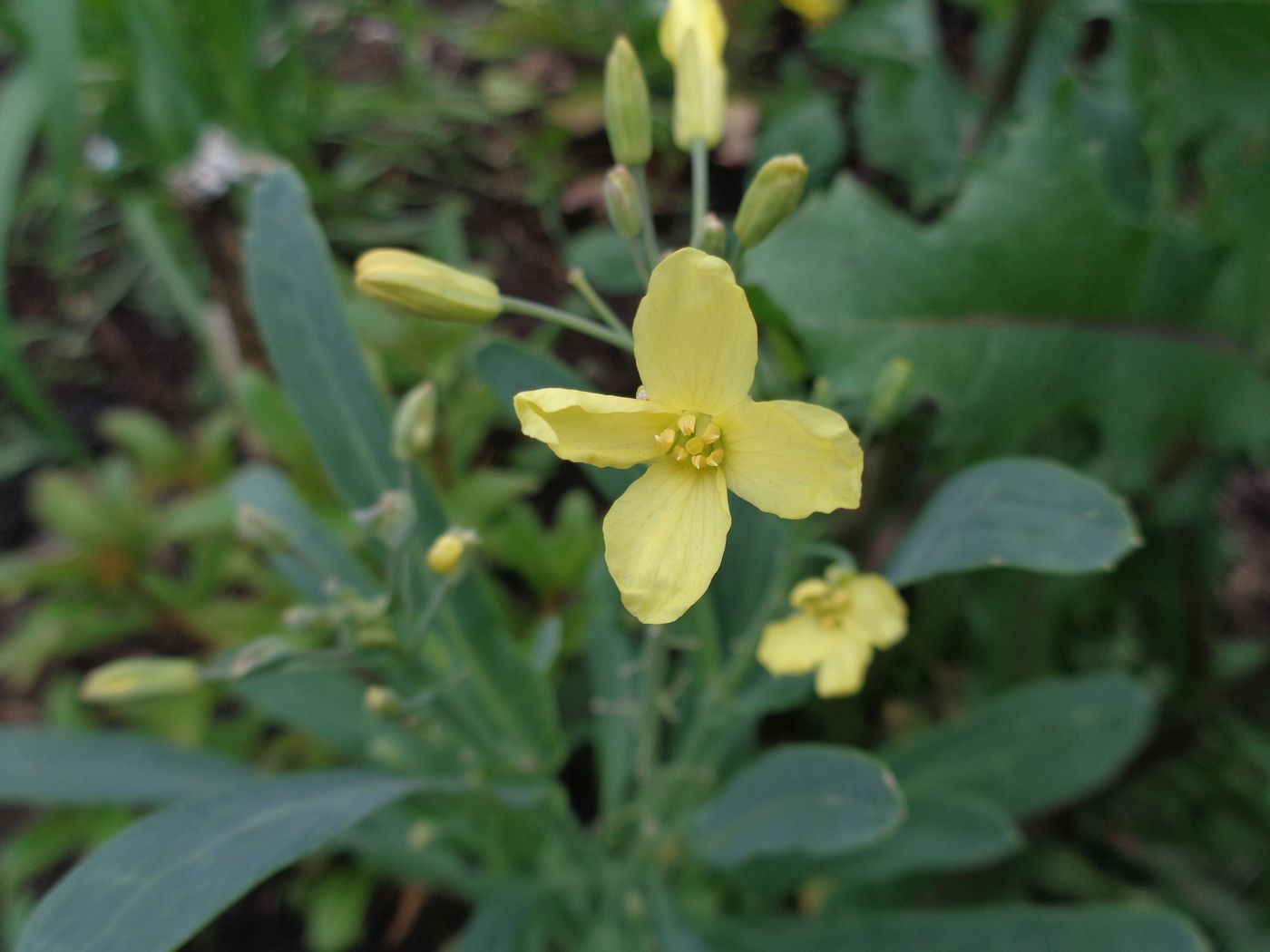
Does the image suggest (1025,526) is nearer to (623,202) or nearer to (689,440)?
(689,440)

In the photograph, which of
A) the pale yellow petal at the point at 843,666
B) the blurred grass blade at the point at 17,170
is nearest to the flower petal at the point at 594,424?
the pale yellow petal at the point at 843,666

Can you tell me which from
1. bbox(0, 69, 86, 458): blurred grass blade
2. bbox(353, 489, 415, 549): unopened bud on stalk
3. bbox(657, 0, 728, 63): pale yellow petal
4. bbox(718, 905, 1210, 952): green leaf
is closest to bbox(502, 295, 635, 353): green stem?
bbox(353, 489, 415, 549): unopened bud on stalk

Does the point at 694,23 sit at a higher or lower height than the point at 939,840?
higher

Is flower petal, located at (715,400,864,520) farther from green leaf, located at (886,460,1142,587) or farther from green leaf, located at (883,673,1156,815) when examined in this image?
green leaf, located at (883,673,1156,815)

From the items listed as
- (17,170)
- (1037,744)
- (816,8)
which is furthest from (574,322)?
(17,170)

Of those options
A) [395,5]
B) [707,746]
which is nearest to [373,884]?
[707,746]

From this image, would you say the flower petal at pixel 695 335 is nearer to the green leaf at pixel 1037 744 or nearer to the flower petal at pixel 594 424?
the flower petal at pixel 594 424

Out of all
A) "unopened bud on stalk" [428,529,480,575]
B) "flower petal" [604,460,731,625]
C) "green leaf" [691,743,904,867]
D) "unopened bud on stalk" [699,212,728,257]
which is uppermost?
"unopened bud on stalk" [699,212,728,257]

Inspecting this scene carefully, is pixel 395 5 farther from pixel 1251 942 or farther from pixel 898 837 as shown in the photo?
pixel 1251 942
